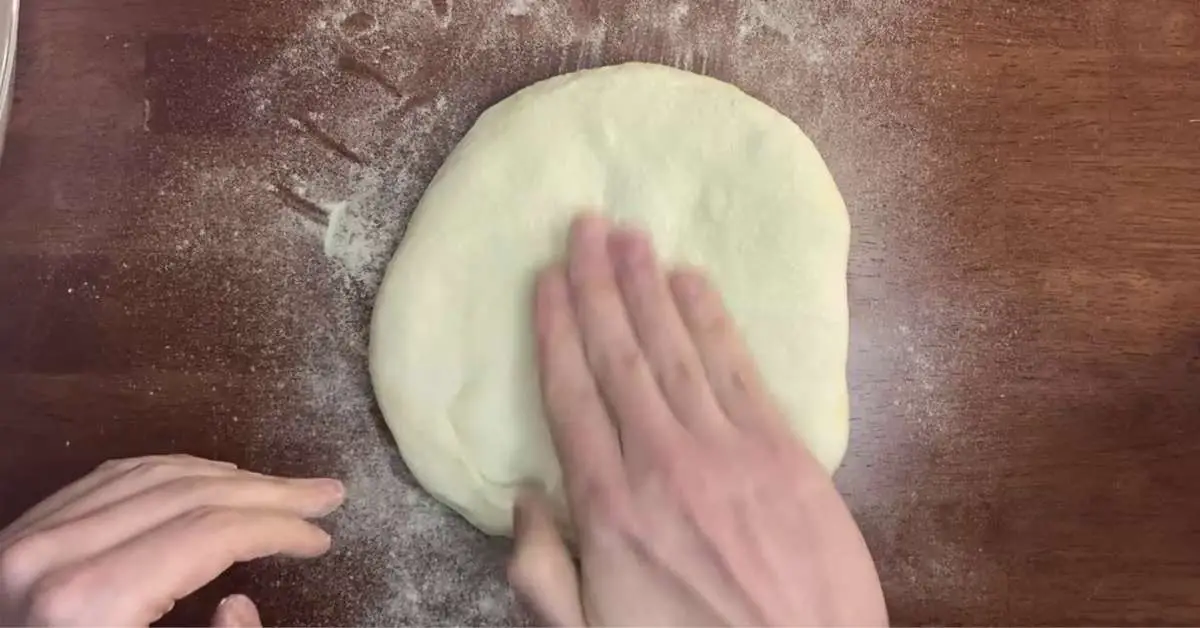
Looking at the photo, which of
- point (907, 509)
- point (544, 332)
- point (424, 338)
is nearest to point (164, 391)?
point (424, 338)

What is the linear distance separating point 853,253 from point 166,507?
63 centimetres

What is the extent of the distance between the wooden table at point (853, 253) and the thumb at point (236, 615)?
0.32 ft

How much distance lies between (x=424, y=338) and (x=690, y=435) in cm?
25

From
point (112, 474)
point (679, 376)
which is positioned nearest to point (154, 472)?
point (112, 474)

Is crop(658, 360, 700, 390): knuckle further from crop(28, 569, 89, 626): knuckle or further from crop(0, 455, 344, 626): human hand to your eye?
crop(28, 569, 89, 626): knuckle

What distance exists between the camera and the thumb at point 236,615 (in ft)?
2.65

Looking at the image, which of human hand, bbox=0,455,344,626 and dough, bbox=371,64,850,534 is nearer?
human hand, bbox=0,455,344,626

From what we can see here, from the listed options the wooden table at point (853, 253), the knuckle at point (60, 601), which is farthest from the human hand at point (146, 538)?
the wooden table at point (853, 253)

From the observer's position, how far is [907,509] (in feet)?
3.12

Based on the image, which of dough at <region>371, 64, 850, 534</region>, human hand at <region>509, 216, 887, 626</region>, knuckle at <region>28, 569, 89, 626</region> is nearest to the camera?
knuckle at <region>28, 569, 89, 626</region>

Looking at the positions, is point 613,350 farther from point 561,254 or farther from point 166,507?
point 166,507

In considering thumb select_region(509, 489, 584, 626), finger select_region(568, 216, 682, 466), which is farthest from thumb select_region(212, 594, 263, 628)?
finger select_region(568, 216, 682, 466)

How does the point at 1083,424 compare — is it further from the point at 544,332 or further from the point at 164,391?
the point at 164,391

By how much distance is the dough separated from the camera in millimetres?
883
